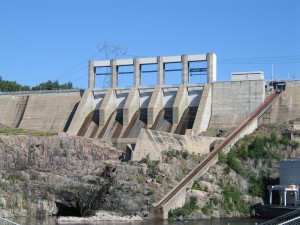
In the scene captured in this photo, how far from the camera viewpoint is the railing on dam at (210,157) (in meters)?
78.6

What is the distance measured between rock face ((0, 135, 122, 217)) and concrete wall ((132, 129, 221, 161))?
4.75 meters

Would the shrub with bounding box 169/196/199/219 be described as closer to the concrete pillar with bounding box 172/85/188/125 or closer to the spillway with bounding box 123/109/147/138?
the concrete pillar with bounding box 172/85/188/125

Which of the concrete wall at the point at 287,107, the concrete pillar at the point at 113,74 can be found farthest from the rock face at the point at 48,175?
the concrete pillar at the point at 113,74

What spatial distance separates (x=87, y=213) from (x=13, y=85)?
329 ft

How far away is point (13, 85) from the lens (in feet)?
570

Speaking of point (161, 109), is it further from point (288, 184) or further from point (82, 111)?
point (288, 184)

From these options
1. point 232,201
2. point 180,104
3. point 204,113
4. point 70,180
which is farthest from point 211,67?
point 70,180

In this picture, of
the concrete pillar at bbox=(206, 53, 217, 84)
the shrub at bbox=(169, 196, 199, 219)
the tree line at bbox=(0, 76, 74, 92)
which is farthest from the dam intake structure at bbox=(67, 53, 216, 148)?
the tree line at bbox=(0, 76, 74, 92)

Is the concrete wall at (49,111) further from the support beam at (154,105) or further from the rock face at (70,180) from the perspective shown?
the rock face at (70,180)

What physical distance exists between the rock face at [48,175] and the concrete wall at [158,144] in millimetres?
4751

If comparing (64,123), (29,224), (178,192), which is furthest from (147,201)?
(64,123)

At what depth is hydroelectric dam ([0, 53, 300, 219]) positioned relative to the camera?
95.9m

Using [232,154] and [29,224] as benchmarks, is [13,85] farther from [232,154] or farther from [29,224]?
[29,224]

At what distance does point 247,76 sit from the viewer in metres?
111
